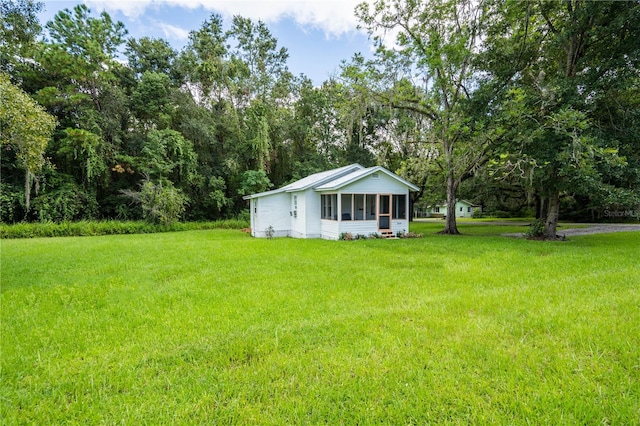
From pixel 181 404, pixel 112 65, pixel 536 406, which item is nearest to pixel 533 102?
pixel 536 406

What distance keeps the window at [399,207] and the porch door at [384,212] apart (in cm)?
28

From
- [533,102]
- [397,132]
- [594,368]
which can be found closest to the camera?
[594,368]

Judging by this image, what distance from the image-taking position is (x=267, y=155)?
20.0 m

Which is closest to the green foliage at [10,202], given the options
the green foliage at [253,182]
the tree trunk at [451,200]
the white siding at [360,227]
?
the green foliage at [253,182]

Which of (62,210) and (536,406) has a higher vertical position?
(62,210)

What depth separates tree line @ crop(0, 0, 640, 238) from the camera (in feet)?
31.4

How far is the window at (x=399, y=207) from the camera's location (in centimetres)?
1366

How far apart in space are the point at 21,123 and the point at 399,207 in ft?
41.5

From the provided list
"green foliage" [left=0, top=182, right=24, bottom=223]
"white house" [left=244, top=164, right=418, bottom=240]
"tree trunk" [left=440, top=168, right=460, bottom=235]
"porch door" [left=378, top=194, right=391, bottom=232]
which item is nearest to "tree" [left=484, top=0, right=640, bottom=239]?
"tree trunk" [left=440, top=168, right=460, bottom=235]

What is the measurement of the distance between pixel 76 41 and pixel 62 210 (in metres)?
9.62

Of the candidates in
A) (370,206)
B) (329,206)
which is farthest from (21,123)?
(370,206)

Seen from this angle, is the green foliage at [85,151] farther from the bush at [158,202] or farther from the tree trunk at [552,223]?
the tree trunk at [552,223]

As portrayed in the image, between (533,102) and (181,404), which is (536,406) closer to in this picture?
(181,404)

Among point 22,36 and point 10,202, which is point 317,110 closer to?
point 22,36
